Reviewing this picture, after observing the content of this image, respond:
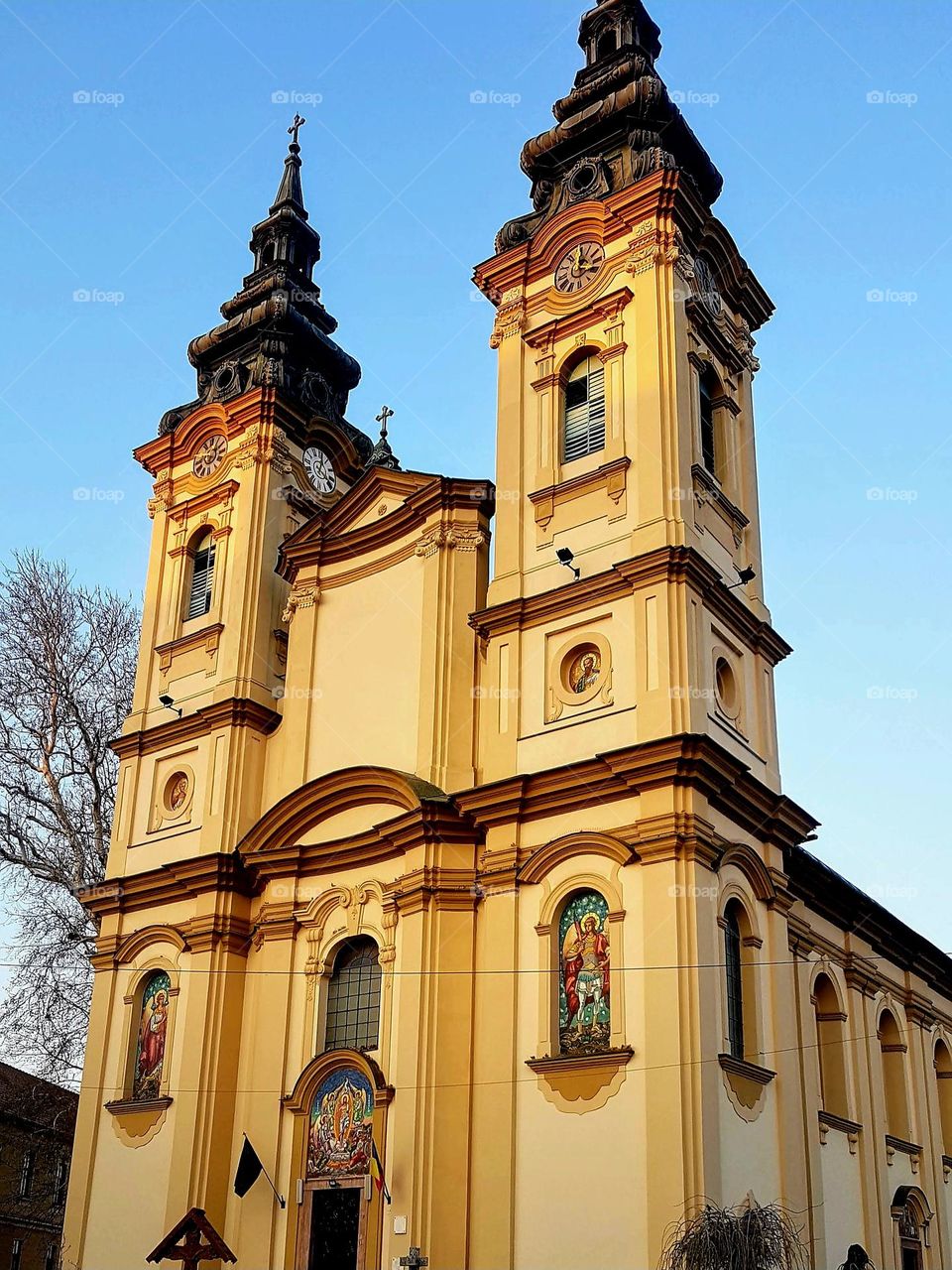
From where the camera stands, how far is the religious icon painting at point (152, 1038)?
904 inches

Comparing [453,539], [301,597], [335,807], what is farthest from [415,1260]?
[301,597]

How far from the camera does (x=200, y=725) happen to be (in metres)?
25.3

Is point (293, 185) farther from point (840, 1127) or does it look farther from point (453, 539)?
point (840, 1127)

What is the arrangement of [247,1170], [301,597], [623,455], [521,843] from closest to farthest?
[521,843] → [247,1170] → [623,455] → [301,597]

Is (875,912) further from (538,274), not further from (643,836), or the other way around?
(538,274)

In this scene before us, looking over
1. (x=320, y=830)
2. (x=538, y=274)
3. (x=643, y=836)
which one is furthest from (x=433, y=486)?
(x=643, y=836)

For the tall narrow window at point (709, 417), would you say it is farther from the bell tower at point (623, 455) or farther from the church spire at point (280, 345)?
the church spire at point (280, 345)

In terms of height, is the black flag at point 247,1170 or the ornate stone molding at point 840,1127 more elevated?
the ornate stone molding at point 840,1127

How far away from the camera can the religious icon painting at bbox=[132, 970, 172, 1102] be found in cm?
2295

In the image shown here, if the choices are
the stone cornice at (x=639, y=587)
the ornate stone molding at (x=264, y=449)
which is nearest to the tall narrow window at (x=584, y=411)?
the stone cornice at (x=639, y=587)

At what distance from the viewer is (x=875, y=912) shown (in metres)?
25.3

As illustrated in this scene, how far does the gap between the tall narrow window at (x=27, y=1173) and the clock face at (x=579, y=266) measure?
28.7m

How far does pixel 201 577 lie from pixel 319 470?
315cm

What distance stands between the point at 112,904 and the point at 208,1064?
4097 mm
